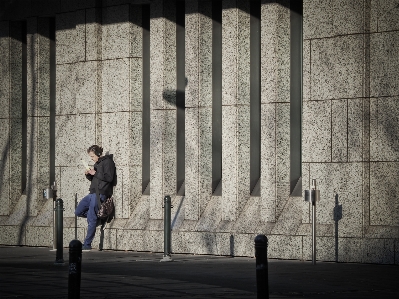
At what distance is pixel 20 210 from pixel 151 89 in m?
4.61

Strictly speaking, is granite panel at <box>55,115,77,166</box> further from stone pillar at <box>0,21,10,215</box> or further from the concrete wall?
stone pillar at <box>0,21,10,215</box>

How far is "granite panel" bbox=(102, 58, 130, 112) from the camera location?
22000 mm

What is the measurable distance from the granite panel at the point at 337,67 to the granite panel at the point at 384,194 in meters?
1.20

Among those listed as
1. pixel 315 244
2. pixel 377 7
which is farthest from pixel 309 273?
pixel 377 7

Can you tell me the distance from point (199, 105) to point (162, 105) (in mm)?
924

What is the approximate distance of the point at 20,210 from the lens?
957 inches

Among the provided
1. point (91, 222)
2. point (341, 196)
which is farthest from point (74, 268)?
point (91, 222)

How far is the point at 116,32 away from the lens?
22203mm

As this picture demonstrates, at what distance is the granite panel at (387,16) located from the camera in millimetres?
17766

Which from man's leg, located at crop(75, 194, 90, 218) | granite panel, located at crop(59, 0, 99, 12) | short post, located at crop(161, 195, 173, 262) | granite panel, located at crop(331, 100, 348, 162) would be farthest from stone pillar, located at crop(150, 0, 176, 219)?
granite panel, located at crop(331, 100, 348, 162)

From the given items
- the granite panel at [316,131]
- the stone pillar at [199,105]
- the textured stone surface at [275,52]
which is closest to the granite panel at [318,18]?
the textured stone surface at [275,52]

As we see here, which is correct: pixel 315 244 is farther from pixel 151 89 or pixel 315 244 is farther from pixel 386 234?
pixel 151 89

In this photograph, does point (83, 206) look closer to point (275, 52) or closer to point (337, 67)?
point (275, 52)

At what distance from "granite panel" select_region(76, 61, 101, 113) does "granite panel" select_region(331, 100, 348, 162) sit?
5721mm
